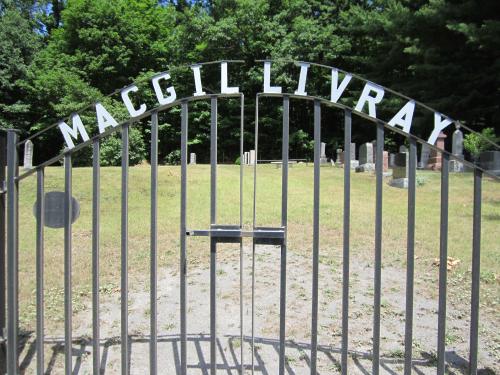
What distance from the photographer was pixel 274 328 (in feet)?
12.9

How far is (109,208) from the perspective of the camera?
1020 centimetres

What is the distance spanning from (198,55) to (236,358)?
2660cm

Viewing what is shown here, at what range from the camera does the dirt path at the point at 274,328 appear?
3.27 m

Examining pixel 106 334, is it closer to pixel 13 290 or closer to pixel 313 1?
pixel 13 290

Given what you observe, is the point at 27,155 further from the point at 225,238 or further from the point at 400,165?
the point at 225,238

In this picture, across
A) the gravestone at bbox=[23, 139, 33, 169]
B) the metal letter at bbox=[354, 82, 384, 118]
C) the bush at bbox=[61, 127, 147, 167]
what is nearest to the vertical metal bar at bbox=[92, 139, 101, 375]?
the metal letter at bbox=[354, 82, 384, 118]

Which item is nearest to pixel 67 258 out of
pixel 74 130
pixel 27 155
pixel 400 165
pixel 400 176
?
pixel 74 130

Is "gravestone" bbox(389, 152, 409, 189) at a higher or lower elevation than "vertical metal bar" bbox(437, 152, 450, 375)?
higher

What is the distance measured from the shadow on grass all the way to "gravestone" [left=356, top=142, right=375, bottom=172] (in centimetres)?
1399

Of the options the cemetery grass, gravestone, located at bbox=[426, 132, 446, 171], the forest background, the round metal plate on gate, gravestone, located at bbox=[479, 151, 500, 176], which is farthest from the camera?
the forest background

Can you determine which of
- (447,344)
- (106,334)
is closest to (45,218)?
(106,334)

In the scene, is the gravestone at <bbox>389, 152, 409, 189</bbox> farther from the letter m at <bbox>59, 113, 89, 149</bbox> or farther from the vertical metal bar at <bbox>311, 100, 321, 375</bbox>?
the letter m at <bbox>59, 113, 89, 149</bbox>

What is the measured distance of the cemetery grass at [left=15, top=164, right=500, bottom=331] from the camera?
517 centimetres

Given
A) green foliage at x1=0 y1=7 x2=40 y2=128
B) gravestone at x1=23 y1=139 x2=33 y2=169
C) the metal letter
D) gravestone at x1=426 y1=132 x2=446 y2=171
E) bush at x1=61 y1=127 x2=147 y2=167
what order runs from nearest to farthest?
1. the metal letter
2. gravestone at x1=426 y1=132 x2=446 y2=171
3. gravestone at x1=23 y1=139 x2=33 y2=169
4. bush at x1=61 y1=127 x2=147 y2=167
5. green foliage at x1=0 y1=7 x2=40 y2=128
